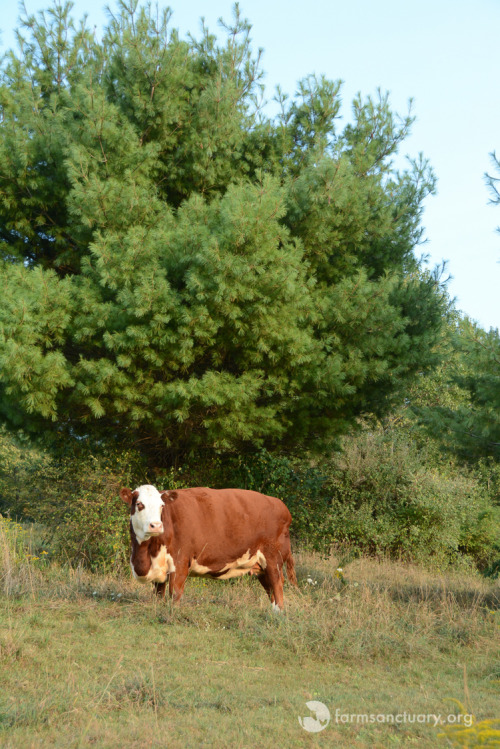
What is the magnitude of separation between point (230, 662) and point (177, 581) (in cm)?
183

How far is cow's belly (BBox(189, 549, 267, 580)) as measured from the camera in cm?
833

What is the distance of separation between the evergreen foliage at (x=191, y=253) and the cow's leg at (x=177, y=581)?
2.73 metres

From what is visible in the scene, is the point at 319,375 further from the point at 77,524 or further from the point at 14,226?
the point at 14,226

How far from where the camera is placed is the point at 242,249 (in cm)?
975

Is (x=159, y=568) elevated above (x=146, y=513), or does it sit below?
below

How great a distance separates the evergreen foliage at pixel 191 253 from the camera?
988cm

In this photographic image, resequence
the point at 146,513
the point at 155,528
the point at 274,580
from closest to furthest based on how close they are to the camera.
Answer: the point at 155,528 → the point at 146,513 → the point at 274,580

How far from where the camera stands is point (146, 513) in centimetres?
775

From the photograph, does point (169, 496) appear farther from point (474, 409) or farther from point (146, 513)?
point (474, 409)

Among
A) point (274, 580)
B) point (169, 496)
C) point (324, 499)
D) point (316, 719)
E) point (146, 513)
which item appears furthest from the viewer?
point (324, 499)

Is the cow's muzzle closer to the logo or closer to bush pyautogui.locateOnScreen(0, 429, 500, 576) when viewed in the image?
the logo

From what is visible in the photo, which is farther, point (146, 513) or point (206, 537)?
point (206, 537)

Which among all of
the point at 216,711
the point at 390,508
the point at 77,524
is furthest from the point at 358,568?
the point at 216,711

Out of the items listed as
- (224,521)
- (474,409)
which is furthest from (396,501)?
(224,521)
